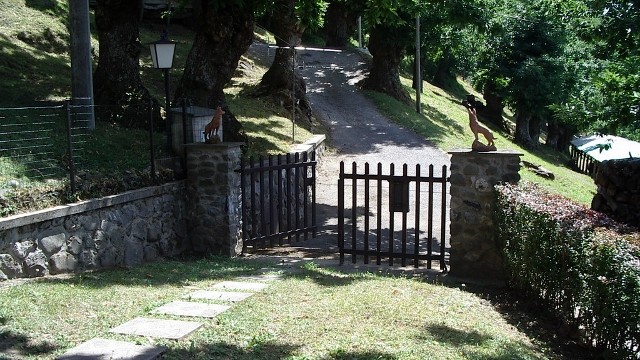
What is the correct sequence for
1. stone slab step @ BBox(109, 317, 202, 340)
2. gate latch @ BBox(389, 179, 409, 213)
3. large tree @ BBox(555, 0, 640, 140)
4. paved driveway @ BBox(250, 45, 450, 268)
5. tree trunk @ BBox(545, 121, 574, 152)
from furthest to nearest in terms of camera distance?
1. tree trunk @ BBox(545, 121, 574, 152)
2. paved driveway @ BBox(250, 45, 450, 268)
3. large tree @ BBox(555, 0, 640, 140)
4. gate latch @ BBox(389, 179, 409, 213)
5. stone slab step @ BBox(109, 317, 202, 340)

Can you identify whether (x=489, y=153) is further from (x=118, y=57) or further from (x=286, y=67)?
(x=286, y=67)

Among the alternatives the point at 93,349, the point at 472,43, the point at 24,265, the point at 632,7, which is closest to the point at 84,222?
the point at 24,265

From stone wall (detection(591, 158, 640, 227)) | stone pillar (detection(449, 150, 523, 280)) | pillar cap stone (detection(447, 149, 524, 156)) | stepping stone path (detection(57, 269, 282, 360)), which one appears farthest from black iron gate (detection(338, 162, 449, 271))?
stepping stone path (detection(57, 269, 282, 360))

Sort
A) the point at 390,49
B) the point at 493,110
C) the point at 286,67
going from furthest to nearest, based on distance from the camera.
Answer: the point at 493,110
the point at 390,49
the point at 286,67

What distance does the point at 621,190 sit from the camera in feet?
30.4

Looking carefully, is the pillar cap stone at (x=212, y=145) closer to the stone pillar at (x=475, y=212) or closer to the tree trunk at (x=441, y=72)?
the stone pillar at (x=475, y=212)

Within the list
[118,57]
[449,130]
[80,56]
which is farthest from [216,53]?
[449,130]

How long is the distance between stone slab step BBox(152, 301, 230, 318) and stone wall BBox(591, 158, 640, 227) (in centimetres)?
608

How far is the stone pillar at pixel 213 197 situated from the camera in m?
9.49

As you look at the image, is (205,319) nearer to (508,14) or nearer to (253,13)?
(253,13)

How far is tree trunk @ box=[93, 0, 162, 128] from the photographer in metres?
11.9

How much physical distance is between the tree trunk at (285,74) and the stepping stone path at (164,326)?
12.6 meters

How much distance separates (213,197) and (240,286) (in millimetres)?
3025

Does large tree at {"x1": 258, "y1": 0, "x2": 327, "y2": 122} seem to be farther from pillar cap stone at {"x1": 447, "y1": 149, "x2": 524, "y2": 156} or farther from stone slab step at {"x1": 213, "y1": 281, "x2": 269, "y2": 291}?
stone slab step at {"x1": 213, "y1": 281, "x2": 269, "y2": 291}
